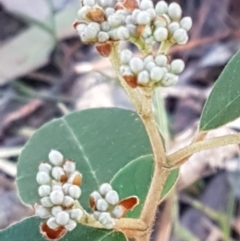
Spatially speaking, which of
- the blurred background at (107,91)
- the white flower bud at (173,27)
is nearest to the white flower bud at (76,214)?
the white flower bud at (173,27)

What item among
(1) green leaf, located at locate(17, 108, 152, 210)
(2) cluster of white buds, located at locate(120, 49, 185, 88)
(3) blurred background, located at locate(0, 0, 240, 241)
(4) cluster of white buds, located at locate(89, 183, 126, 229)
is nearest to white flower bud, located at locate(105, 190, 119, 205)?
(4) cluster of white buds, located at locate(89, 183, 126, 229)

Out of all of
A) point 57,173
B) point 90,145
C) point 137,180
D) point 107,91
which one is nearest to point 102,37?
point 57,173

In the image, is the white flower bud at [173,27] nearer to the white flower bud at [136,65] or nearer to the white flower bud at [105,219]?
the white flower bud at [136,65]

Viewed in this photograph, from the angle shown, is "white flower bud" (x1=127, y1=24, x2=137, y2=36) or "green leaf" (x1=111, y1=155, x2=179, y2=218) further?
"green leaf" (x1=111, y1=155, x2=179, y2=218)

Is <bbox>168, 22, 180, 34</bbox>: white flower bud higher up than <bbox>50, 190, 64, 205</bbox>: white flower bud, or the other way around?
<bbox>168, 22, 180, 34</bbox>: white flower bud

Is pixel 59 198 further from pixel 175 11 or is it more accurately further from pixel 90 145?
pixel 90 145

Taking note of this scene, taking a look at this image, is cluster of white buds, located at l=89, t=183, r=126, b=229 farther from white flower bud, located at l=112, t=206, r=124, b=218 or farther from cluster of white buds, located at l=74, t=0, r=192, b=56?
cluster of white buds, located at l=74, t=0, r=192, b=56
